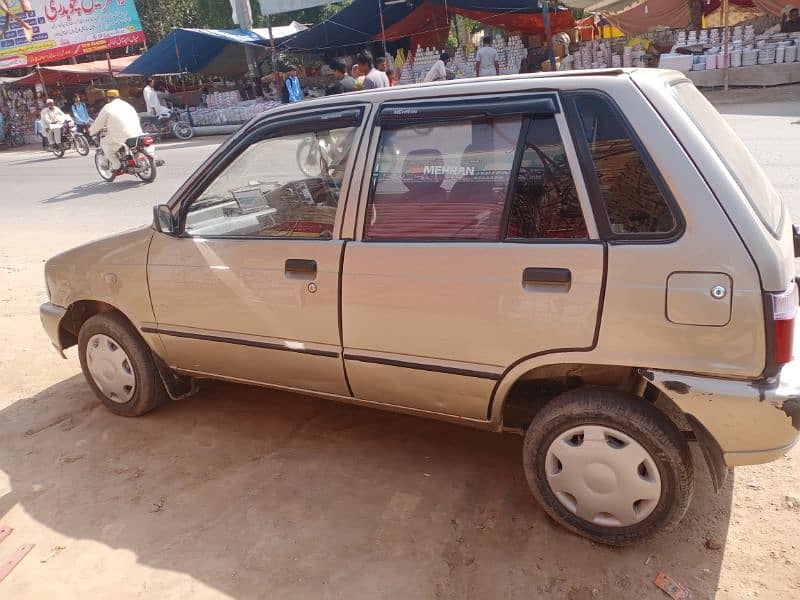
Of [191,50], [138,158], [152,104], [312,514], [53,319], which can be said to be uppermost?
[191,50]

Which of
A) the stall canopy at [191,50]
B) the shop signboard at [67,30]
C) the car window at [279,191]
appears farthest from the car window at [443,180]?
the shop signboard at [67,30]

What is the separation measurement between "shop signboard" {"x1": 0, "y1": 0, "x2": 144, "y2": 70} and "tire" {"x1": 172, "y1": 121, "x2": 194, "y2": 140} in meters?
10.4

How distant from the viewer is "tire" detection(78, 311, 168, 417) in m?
3.72

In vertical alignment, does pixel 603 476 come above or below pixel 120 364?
below

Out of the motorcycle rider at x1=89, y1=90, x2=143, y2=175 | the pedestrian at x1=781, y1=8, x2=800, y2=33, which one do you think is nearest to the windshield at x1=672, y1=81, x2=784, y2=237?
the motorcycle rider at x1=89, y1=90, x2=143, y2=175

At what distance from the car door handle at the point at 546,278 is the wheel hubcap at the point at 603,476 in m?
0.56

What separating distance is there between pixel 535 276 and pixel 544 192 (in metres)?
0.35

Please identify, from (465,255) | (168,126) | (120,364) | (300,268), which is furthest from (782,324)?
(168,126)

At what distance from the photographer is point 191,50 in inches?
984

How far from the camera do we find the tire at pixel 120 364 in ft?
12.2

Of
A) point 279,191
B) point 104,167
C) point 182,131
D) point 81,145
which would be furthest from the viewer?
point 182,131

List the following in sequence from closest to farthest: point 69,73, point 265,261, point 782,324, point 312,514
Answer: point 782,324
point 312,514
point 265,261
point 69,73

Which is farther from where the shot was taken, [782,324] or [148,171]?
[148,171]

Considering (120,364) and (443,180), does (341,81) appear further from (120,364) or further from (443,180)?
(443,180)
